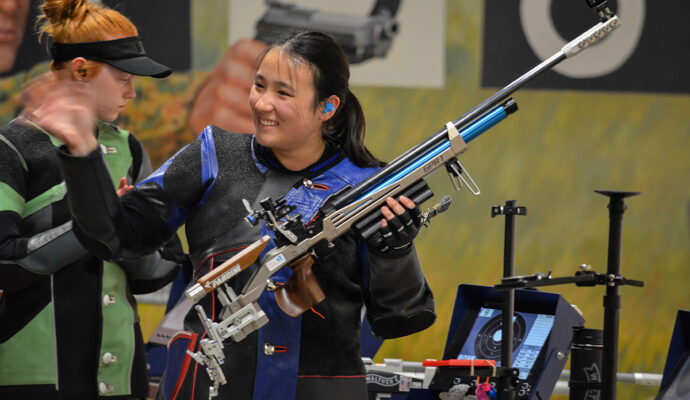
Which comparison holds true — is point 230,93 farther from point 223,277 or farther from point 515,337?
point 223,277

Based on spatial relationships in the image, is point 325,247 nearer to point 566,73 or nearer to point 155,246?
point 155,246

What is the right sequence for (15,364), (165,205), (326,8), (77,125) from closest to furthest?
(77,125) → (165,205) → (15,364) → (326,8)

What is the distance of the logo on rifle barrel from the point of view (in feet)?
4.90

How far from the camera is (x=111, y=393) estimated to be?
6.77ft

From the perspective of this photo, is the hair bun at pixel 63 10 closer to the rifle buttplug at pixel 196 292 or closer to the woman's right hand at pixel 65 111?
the woman's right hand at pixel 65 111

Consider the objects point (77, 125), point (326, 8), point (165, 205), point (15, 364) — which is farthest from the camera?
point (326, 8)

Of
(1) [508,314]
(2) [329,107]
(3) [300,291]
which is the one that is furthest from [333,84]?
(1) [508,314]

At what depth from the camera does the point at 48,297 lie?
6.68ft

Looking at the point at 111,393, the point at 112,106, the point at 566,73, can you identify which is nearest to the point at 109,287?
the point at 111,393

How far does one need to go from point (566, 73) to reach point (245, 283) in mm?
3034

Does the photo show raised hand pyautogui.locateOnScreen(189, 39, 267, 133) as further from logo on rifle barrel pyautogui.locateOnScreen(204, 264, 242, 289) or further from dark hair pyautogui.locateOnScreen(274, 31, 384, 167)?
logo on rifle barrel pyautogui.locateOnScreen(204, 264, 242, 289)

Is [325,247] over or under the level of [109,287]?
over

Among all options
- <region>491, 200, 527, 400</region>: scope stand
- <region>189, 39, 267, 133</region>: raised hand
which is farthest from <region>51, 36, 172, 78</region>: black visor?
<region>189, 39, 267, 133</region>: raised hand

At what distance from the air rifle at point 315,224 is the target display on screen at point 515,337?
3.93 feet
